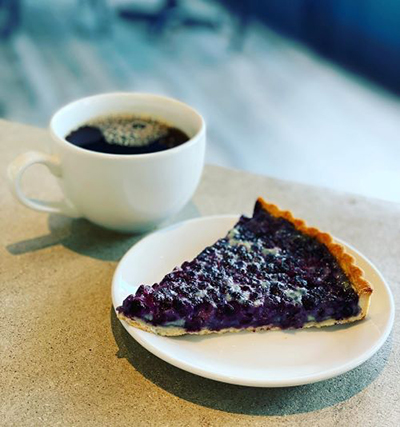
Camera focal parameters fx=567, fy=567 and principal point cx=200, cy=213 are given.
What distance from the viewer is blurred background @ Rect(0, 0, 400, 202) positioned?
3.27 metres

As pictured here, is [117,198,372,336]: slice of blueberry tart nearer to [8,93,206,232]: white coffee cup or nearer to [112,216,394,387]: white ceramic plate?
[112,216,394,387]: white ceramic plate

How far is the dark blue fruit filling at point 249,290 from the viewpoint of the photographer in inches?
31.9

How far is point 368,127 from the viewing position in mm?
3607

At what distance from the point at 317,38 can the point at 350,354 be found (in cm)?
428

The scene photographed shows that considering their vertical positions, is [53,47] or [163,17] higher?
[163,17]

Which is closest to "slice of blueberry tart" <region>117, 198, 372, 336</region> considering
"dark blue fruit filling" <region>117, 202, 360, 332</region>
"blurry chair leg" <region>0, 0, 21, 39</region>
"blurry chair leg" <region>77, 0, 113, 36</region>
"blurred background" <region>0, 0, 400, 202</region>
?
"dark blue fruit filling" <region>117, 202, 360, 332</region>

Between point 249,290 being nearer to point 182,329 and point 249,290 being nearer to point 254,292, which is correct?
point 254,292

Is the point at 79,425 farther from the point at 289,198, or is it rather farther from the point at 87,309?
the point at 289,198

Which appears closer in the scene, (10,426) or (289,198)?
(10,426)

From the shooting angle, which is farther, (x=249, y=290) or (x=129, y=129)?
(x=129, y=129)

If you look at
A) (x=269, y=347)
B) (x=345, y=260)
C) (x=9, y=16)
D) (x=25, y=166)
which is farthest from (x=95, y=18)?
(x=269, y=347)

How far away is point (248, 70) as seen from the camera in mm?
4402

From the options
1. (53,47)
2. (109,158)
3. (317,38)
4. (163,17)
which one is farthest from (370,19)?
(109,158)

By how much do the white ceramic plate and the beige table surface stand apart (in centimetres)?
4
